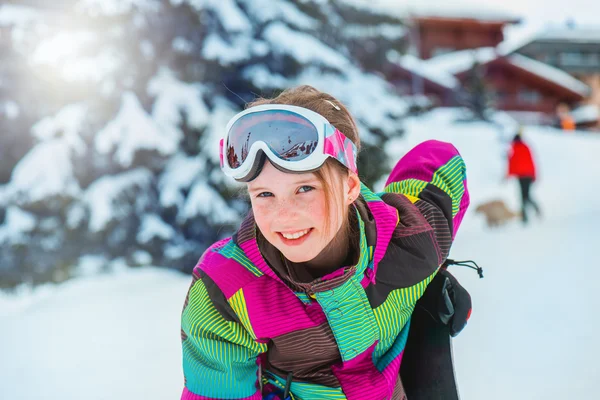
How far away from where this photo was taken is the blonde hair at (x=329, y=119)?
1631 mm

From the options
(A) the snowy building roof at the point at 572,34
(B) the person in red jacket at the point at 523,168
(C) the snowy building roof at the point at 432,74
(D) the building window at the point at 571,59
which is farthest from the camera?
(D) the building window at the point at 571,59

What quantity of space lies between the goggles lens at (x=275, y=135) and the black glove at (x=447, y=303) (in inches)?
30.8

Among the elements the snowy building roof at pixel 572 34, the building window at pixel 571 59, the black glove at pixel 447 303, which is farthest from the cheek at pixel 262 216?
the building window at pixel 571 59

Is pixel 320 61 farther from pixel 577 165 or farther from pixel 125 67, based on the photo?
pixel 577 165

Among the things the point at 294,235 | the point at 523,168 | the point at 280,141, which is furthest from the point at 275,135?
the point at 523,168

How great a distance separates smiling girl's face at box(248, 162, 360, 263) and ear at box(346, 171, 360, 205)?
0.36 feet

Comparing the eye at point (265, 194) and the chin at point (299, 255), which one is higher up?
the eye at point (265, 194)

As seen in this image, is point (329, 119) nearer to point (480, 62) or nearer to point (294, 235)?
point (294, 235)

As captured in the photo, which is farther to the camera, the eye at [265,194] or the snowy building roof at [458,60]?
the snowy building roof at [458,60]

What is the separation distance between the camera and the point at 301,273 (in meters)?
1.74

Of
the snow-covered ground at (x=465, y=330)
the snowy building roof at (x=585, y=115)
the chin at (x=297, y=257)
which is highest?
the snowy building roof at (x=585, y=115)

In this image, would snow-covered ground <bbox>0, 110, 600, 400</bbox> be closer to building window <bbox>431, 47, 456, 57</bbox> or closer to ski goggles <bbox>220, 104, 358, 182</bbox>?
ski goggles <bbox>220, 104, 358, 182</bbox>

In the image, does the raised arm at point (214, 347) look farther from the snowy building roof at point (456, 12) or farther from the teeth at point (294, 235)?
the snowy building roof at point (456, 12)

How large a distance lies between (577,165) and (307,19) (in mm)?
12731
